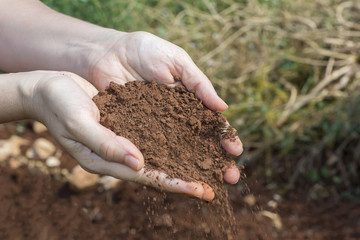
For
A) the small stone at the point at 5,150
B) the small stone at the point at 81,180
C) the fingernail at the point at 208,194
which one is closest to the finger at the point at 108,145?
the fingernail at the point at 208,194

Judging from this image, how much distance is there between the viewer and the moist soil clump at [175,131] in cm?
148

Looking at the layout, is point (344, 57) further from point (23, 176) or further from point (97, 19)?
point (23, 176)

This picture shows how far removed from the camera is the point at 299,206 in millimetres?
2281

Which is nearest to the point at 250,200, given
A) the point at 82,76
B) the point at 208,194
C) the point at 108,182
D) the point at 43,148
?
the point at 108,182

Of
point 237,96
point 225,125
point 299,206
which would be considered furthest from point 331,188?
point 225,125

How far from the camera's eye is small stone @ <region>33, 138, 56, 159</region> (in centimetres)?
239

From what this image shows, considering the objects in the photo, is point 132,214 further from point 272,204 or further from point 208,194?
point 272,204

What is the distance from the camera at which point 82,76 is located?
6.08ft

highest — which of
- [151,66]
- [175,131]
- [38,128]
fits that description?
[151,66]

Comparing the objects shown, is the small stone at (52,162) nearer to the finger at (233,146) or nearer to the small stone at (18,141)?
the small stone at (18,141)

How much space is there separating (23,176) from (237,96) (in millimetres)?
1523

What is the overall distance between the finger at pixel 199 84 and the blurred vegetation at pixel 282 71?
98 centimetres

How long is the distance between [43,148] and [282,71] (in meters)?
1.74

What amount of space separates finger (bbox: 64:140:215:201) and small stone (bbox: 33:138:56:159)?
1009 millimetres
